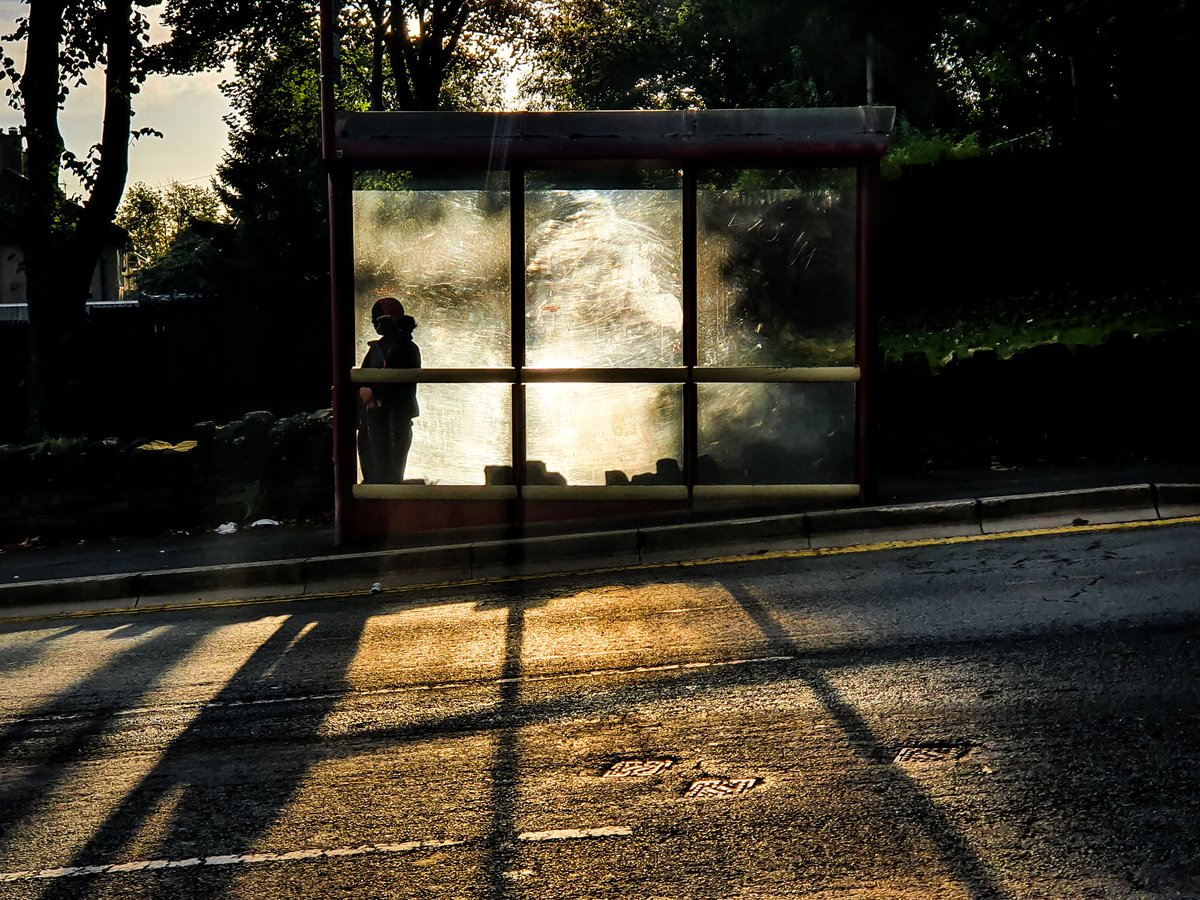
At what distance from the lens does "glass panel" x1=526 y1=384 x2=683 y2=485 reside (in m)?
11.7

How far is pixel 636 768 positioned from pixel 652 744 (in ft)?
0.95

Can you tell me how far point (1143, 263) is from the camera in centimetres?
2488

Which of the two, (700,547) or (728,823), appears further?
(700,547)

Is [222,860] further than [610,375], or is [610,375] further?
[610,375]

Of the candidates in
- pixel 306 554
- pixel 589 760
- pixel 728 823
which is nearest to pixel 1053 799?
pixel 728 823

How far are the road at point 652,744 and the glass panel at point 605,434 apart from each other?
8.28ft

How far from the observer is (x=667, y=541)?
1077cm

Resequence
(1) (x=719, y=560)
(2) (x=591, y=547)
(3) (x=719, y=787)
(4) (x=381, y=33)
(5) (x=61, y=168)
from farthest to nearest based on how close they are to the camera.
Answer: (4) (x=381, y=33) → (5) (x=61, y=168) → (2) (x=591, y=547) → (1) (x=719, y=560) → (3) (x=719, y=787)

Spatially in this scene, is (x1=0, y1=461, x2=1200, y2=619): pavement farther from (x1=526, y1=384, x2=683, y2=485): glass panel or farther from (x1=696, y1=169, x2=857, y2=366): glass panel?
(x1=696, y1=169, x2=857, y2=366): glass panel

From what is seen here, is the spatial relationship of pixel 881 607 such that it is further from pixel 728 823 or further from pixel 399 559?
pixel 399 559

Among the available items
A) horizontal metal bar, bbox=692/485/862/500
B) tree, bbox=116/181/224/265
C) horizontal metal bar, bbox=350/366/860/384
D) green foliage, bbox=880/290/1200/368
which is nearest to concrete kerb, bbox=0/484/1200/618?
horizontal metal bar, bbox=692/485/862/500

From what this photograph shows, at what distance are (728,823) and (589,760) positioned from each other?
2.95 feet

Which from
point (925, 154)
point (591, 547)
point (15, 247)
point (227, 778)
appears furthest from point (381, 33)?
point (227, 778)

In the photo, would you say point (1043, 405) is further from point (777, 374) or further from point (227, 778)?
point (227, 778)
